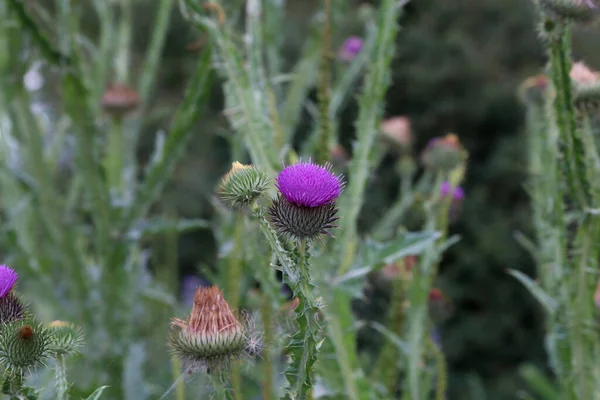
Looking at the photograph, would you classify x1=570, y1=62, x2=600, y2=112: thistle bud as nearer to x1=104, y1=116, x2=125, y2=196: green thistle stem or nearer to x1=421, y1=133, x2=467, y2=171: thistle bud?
x1=421, y1=133, x2=467, y2=171: thistle bud

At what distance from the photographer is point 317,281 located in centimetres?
176

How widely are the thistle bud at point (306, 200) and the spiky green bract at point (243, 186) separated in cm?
4

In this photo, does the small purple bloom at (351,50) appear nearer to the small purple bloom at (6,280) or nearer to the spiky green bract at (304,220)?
the spiky green bract at (304,220)

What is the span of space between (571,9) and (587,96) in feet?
0.83

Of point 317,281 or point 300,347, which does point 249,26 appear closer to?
point 317,281

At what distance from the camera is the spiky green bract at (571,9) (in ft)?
4.82

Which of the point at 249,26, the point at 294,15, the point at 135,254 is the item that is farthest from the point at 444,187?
the point at 294,15

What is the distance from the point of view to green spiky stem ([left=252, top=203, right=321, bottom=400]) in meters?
0.97

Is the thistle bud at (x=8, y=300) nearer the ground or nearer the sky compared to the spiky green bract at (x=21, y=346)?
nearer the sky

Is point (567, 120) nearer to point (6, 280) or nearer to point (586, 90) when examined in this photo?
point (586, 90)

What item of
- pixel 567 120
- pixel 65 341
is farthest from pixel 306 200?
pixel 567 120

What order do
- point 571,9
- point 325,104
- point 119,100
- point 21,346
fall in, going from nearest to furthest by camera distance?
point 21,346 < point 571,9 < point 325,104 < point 119,100

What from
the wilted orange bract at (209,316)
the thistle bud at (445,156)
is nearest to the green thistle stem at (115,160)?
the thistle bud at (445,156)

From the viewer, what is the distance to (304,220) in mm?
1019
